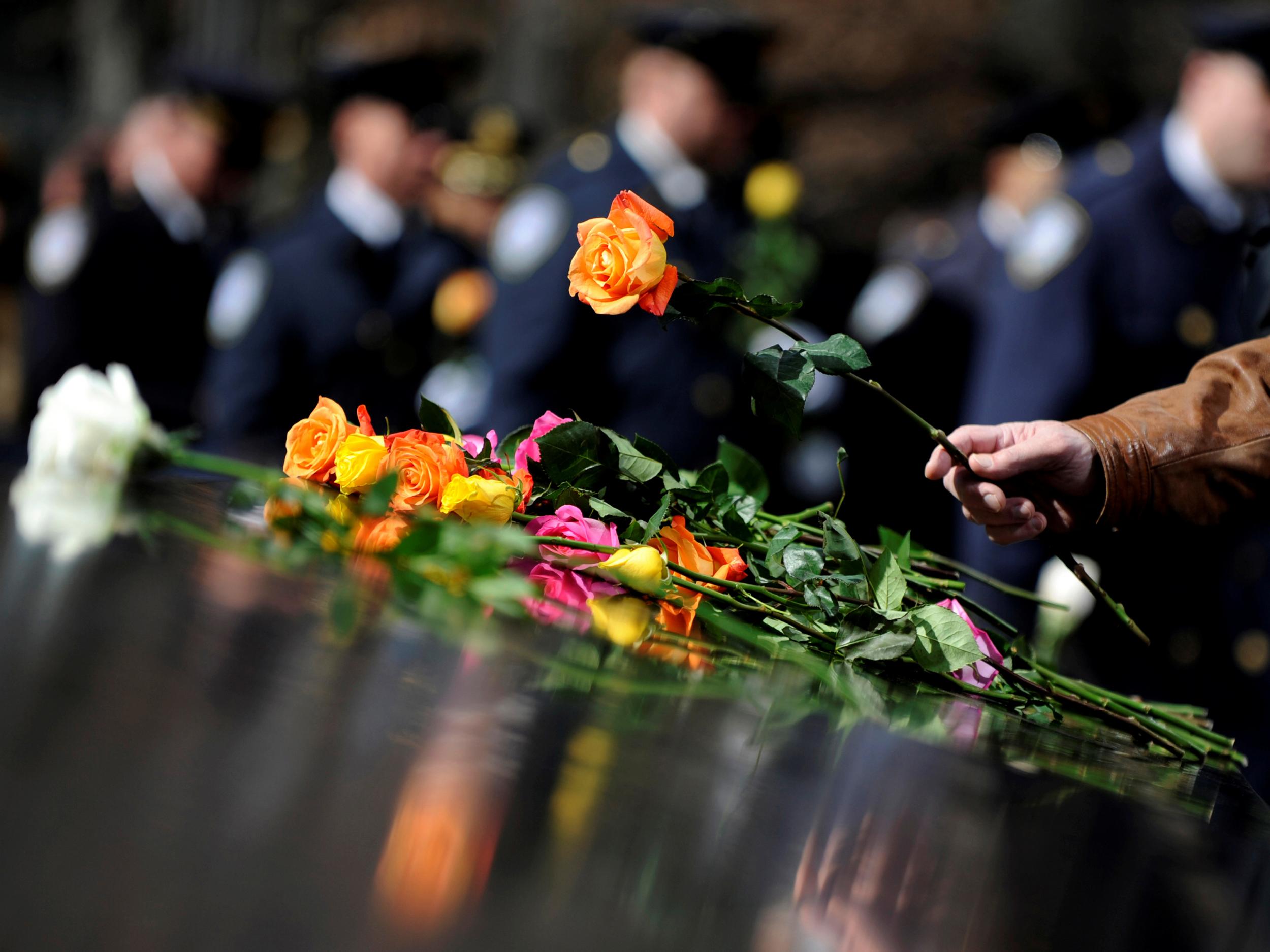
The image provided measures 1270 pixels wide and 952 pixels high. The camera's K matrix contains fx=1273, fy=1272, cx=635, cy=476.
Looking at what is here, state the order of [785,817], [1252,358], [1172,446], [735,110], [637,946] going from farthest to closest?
[735,110], [1252,358], [1172,446], [785,817], [637,946]

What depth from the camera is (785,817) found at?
0.67 meters

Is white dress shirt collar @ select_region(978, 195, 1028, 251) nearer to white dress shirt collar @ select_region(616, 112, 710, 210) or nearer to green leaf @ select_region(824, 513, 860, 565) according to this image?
white dress shirt collar @ select_region(616, 112, 710, 210)

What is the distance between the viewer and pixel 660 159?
11.7ft

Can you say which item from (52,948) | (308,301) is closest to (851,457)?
(308,301)

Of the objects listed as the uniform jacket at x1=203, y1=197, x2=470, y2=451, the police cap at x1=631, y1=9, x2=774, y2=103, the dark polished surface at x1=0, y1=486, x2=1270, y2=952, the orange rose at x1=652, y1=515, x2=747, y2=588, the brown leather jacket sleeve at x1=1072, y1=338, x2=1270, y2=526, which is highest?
the police cap at x1=631, y1=9, x2=774, y2=103

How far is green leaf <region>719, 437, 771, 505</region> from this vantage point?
1.31 m

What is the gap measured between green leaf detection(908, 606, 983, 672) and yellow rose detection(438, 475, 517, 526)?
0.37m

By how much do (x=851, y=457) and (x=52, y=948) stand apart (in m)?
4.42

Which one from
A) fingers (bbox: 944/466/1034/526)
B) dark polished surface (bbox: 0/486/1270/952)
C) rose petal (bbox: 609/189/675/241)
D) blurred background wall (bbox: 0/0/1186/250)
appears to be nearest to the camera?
dark polished surface (bbox: 0/486/1270/952)

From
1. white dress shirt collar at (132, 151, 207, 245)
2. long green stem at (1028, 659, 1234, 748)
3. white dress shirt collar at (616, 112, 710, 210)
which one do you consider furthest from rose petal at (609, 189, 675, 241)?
white dress shirt collar at (132, 151, 207, 245)

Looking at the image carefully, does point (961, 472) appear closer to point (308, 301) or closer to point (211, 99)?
point (308, 301)

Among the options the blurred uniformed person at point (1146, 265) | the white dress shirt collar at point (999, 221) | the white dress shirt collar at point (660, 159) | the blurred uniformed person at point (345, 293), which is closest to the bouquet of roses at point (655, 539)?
the blurred uniformed person at point (1146, 265)

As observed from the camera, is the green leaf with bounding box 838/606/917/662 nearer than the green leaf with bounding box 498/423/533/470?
Yes

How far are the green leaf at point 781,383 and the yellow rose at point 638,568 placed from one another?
152 millimetres
